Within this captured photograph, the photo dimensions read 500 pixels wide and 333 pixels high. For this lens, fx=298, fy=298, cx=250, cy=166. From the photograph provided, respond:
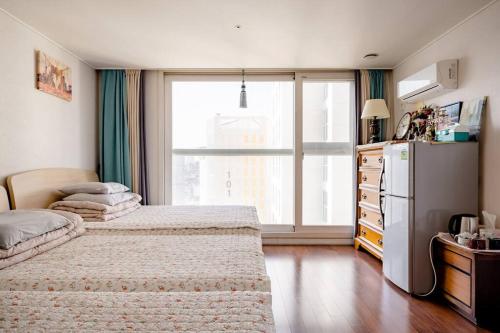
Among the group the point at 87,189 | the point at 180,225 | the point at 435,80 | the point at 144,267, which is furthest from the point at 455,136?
the point at 87,189

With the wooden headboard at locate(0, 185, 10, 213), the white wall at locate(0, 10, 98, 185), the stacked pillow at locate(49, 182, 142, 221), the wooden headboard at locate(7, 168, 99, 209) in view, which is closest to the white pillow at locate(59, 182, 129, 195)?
the stacked pillow at locate(49, 182, 142, 221)

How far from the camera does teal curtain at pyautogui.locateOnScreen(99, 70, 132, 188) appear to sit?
4.12m

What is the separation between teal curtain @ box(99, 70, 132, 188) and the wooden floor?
242cm

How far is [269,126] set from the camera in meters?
4.52

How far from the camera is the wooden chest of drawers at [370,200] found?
11.5ft

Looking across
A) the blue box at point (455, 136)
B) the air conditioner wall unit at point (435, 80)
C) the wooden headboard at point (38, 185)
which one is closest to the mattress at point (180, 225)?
the wooden headboard at point (38, 185)

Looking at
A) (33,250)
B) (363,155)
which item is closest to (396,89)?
(363,155)

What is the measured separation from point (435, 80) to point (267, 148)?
89.5 inches

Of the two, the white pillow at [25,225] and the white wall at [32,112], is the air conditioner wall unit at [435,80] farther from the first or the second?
the white wall at [32,112]

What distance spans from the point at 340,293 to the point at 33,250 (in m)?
2.42

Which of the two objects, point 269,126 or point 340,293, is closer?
point 340,293

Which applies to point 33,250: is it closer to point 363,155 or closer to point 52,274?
point 52,274

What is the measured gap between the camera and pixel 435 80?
9.61 ft

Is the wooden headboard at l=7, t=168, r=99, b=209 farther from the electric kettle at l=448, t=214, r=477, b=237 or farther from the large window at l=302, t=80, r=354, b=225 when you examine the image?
the electric kettle at l=448, t=214, r=477, b=237
